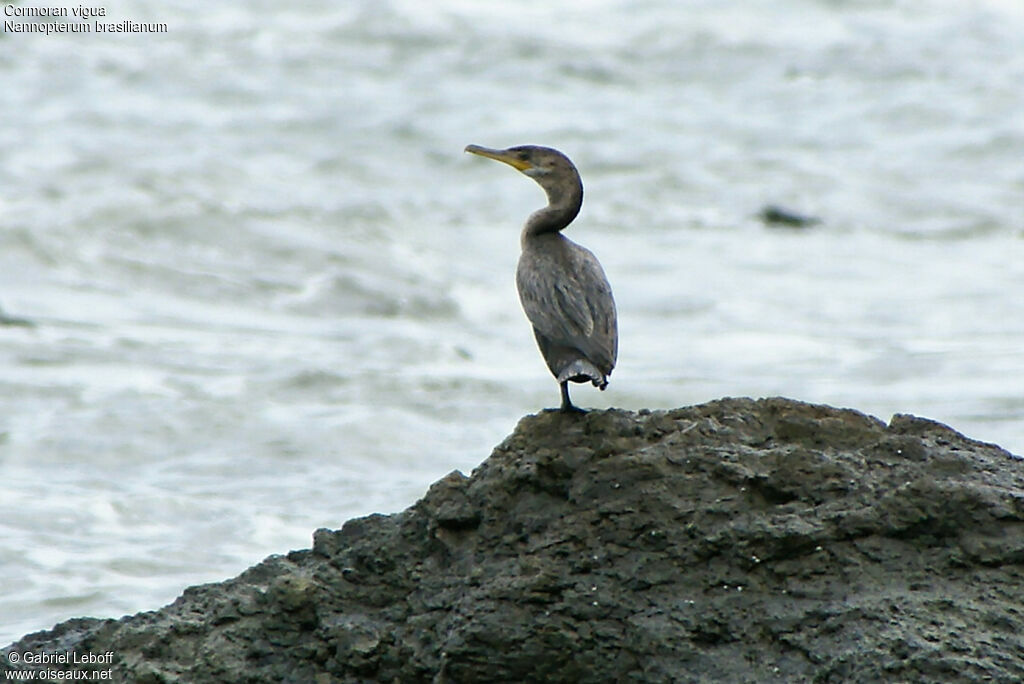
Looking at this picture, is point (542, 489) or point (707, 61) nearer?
point (542, 489)

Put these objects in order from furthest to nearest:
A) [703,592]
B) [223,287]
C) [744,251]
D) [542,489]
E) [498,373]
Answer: [744,251], [223,287], [498,373], [542,489], [703,592]

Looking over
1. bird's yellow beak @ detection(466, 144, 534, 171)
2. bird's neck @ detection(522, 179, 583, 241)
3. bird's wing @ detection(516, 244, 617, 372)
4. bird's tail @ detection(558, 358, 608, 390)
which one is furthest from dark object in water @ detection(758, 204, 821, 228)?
bird's tail @ detection(558, 358, 608, 390)

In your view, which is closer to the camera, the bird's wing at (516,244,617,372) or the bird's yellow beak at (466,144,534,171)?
the bird's wing at (516,244,617,372)

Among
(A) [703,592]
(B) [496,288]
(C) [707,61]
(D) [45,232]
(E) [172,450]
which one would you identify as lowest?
(A) [703,592]

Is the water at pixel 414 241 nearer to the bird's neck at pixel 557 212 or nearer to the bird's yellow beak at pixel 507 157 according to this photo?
the bird's yellow beak at pixel 507 157

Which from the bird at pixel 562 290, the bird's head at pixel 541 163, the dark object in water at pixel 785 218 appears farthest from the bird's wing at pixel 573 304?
the dark object in water at pixel 785 218

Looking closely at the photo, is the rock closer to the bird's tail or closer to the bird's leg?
the bird's leg

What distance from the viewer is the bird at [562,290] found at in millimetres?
4906

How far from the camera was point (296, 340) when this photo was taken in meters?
12.5

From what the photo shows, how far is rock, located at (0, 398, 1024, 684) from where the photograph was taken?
4078mm

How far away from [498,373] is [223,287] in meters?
3.24

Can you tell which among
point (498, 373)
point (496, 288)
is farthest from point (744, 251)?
point (498, 373)

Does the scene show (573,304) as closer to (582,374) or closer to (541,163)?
(582,374)

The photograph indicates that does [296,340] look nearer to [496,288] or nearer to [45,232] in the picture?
[496,288]
